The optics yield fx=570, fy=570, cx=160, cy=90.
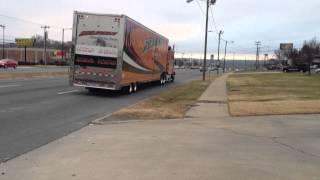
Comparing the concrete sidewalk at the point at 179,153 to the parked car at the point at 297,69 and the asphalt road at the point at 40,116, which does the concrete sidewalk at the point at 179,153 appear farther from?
the parked car at the point at 297,69

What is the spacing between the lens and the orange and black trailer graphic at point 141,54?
1075 inches

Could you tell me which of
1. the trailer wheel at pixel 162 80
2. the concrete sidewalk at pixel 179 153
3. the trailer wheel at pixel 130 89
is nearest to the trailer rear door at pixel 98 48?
the trailer wheel at pixel 130 89

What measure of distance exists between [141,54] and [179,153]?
832 inches

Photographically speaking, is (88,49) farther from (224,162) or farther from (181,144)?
(224,162)

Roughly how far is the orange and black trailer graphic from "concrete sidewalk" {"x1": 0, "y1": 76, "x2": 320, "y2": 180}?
12.2 metres

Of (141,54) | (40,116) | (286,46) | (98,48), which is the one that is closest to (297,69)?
(286,46)

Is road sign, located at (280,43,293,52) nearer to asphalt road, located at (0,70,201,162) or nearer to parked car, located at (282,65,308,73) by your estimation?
parked car, located at (282,65,308,73)

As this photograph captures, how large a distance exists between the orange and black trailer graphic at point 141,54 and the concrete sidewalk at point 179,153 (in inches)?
482

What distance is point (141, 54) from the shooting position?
31.0 m

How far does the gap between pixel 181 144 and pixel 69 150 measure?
2239 millimetres

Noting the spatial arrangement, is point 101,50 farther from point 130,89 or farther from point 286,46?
point 286,46

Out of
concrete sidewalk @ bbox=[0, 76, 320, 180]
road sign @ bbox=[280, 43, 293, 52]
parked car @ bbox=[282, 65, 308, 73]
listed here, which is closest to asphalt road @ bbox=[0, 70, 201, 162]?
concrete sidewalk @ bbox=[0, 76, 320, 180]

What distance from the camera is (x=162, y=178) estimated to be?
8023 millimetres

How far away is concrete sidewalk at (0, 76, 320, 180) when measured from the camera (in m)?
8.37
